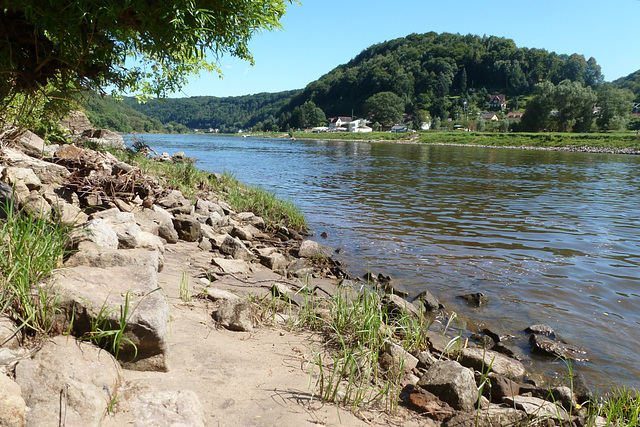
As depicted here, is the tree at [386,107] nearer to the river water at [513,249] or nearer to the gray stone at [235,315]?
the river water at [513,249]

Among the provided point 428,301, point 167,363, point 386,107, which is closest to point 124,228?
point 167,363

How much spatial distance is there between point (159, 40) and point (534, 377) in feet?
19.9

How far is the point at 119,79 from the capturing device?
19.7ft

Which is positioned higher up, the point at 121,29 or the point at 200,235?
the point at 121,29

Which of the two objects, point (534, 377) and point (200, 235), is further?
point (200, 235)

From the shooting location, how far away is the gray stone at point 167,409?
2.72 meters

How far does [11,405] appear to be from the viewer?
7.54 ft

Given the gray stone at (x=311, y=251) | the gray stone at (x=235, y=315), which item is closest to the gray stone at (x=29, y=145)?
the gray stone at (x=311, y=251)

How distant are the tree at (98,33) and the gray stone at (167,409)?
3349 mm

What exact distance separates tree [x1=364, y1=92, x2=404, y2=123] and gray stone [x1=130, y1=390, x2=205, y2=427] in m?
180

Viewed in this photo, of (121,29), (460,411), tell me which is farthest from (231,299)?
(121,29)

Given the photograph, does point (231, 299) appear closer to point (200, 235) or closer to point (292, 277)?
point (292, 277)

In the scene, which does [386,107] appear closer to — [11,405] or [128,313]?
[128,313]

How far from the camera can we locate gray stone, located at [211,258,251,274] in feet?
23.6
